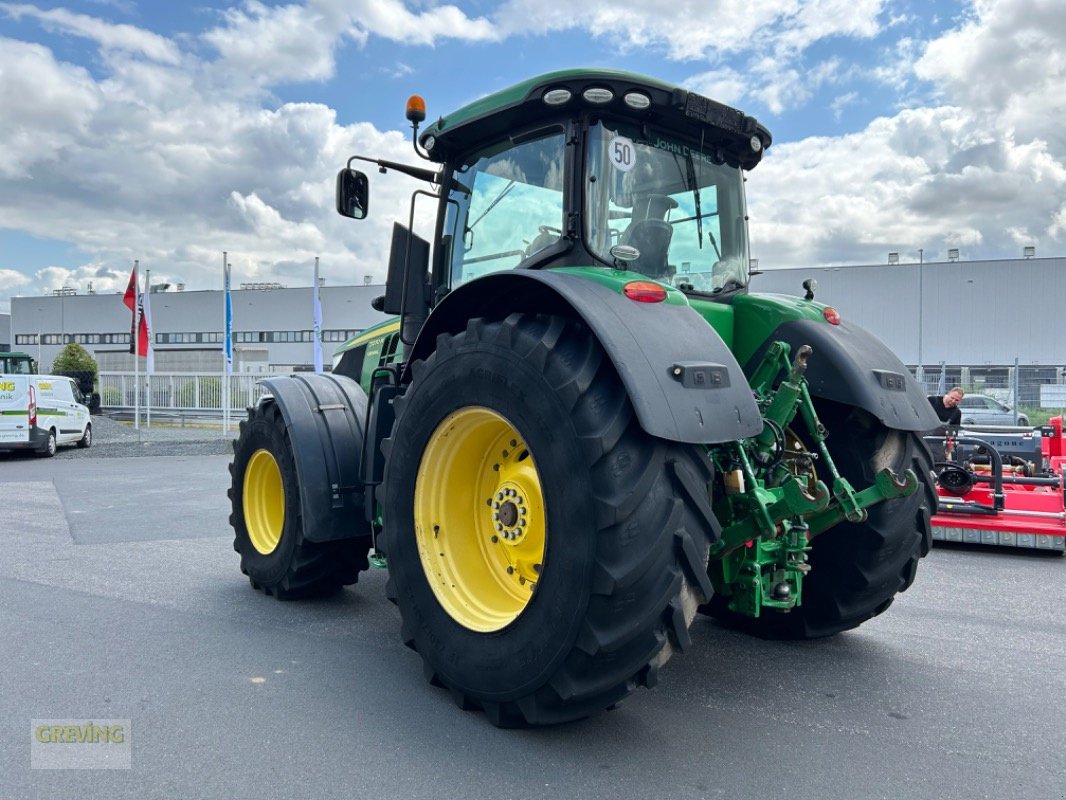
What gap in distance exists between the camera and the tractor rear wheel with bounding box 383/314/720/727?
2828 mm

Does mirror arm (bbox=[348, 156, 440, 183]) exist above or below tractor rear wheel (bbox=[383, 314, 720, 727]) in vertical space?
above

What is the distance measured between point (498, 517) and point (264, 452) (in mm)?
2492

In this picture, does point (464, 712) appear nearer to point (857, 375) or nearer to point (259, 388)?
point (857, 375)

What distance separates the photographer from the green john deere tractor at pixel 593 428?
2891 mm

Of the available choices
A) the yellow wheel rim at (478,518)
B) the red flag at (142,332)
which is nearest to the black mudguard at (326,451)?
the yellow wheel rim at (478,518)

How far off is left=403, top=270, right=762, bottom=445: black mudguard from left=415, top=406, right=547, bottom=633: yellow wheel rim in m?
0.65

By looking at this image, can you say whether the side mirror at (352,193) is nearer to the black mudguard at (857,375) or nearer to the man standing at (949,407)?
the black mudguard at (857,375)

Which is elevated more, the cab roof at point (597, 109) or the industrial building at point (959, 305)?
the industrial building at point (959, 305)

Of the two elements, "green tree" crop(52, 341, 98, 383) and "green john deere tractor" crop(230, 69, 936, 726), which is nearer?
"green john deere tractor" crop(230, 69, 936, 726)

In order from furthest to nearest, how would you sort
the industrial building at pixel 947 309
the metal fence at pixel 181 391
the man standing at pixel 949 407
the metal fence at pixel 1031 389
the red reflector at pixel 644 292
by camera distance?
the industrial building at pixel 947 309
the metal fence at pixel 181 391
the metal fence at pixel 1031 389
the man standing at pixel 949 407
the red reflector at pixel 644 292

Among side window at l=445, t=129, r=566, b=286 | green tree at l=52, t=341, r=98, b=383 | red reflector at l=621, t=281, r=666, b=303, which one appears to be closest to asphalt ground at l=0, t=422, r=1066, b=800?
red reflector at l=621, t=281, r=666, b=303

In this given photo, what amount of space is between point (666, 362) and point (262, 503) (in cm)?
356

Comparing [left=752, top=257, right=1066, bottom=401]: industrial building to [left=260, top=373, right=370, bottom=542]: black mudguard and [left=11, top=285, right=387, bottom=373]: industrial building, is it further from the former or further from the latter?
[left=260, top=373, right=370, bottom=542]: black mudguard

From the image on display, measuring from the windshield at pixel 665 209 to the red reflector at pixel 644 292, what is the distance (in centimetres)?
47
